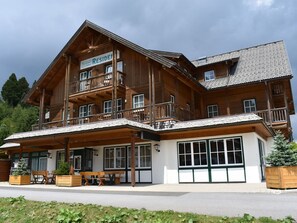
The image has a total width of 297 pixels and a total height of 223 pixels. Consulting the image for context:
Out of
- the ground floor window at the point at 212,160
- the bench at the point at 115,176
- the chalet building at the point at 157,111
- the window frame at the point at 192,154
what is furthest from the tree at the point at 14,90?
the ground floor window at the point at 212,160

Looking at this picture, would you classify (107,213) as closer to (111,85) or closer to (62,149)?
(111,85)

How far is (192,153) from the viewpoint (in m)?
15.6

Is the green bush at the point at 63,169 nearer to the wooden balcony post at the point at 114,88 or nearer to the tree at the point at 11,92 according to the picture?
the wooden balcony post at the point at 114,88

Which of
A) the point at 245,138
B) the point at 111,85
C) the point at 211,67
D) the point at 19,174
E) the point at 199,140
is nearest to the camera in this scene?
the point at 245,138

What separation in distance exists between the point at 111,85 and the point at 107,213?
12626 millimetres

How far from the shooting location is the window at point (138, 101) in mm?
18847

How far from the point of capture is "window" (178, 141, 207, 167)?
15.3 meters

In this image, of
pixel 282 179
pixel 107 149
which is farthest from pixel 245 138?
pixel 107 149

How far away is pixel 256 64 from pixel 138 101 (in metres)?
9.91

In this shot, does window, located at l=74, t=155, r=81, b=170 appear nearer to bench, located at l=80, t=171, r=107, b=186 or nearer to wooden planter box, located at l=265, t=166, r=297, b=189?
bench, located at l=80, t=171, r=107, b=186

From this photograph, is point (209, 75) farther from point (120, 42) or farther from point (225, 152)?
point (225, 152)

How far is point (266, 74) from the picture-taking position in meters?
19.6

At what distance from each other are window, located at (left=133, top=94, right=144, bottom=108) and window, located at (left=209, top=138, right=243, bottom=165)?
5.67 metres

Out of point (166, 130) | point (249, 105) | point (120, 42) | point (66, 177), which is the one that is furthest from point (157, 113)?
point (249, 105)
